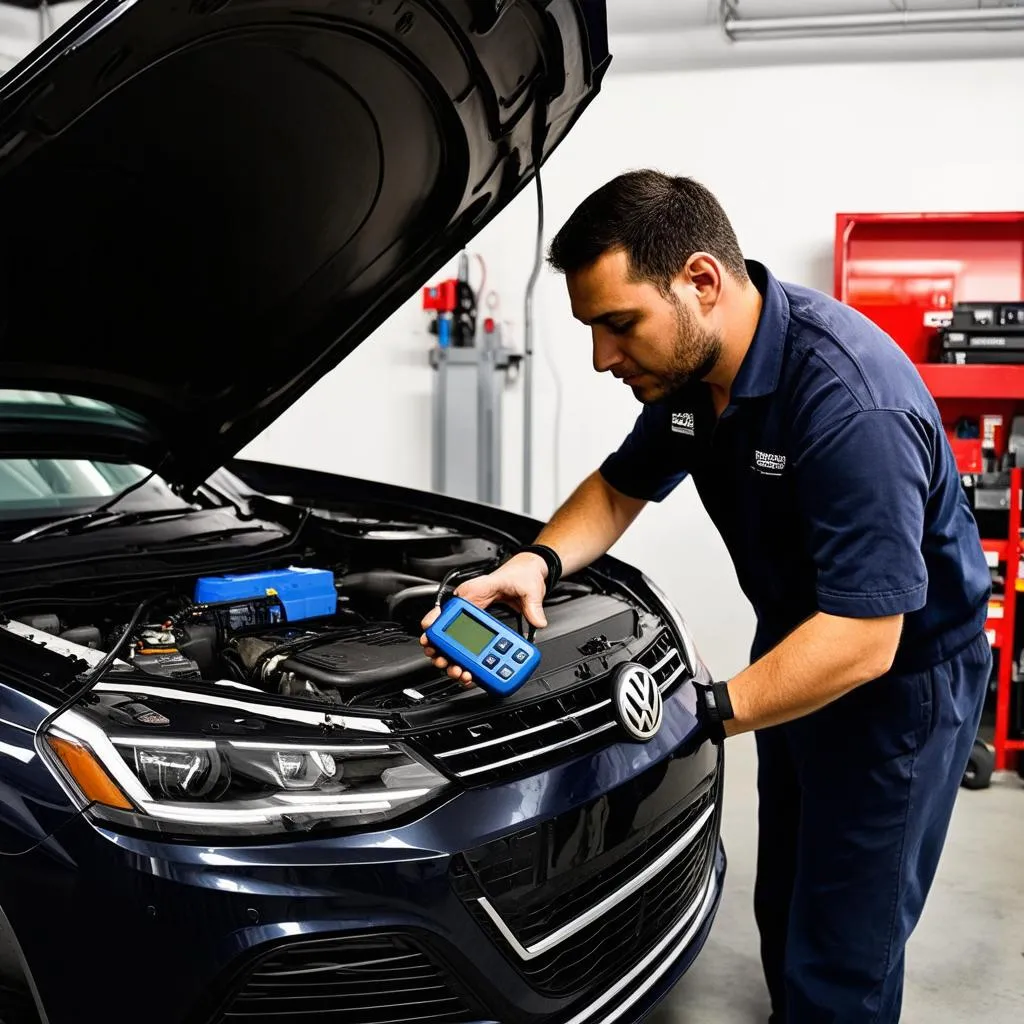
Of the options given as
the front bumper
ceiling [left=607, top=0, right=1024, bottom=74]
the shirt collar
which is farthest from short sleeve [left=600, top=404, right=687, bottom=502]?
ceiling [left=607, top=0, right=1024, bottom=74]

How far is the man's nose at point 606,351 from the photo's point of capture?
144 centimetres

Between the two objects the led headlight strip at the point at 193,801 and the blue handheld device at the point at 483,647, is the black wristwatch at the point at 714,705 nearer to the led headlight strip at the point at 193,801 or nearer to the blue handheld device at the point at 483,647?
the blue handheld device at the point at 483,647

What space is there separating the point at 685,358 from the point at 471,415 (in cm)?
251

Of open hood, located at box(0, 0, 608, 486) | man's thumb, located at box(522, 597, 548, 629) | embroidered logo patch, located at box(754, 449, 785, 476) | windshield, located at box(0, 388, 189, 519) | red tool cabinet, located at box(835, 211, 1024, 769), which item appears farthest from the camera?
red tool cabinet, located at box(835, 211, 1024, 769)

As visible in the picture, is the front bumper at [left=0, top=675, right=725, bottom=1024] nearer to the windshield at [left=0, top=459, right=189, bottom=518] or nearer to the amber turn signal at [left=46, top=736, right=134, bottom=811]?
the amber turn signal at [left=46, top=736, right=134, bottom=811]

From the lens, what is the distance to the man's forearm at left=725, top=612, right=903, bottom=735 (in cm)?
130

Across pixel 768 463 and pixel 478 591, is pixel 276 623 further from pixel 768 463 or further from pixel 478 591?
pixel 768 463

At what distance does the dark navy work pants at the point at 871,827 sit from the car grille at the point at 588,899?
0.19 metres

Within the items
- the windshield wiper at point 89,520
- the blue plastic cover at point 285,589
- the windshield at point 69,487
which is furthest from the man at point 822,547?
the windshield at point 69,487

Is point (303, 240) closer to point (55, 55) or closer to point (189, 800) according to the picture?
point (55, 55)

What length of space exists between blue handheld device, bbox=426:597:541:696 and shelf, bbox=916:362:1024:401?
2.29 meters

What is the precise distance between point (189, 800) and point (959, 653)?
113 cm

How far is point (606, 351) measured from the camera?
145 centimetres

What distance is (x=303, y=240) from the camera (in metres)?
1.75
